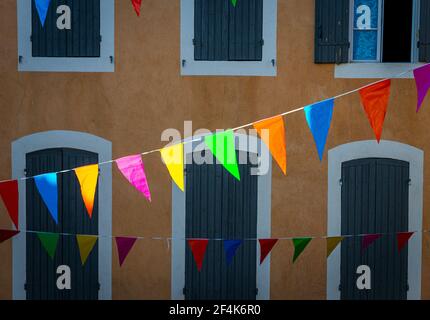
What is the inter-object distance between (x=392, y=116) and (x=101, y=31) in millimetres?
3327

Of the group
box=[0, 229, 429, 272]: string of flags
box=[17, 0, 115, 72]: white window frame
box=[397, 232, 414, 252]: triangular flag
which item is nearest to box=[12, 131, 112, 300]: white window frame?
box=[0, 229, 429, 272]: string of flags

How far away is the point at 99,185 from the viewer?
8.21 meters

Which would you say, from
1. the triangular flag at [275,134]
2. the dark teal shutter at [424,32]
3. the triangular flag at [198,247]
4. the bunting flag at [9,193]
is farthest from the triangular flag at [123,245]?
the dark teal shutter at [424,32]

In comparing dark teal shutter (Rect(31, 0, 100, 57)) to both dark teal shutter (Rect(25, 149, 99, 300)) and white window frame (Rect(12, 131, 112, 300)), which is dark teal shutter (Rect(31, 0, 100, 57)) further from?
dark teal shutter (Rect(25, 149, 99, 300))

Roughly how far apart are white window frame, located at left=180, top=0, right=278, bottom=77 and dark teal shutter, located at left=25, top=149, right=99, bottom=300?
1.50 meters

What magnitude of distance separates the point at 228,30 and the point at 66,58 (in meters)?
1.80

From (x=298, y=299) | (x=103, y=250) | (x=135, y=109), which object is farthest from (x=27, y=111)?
(x=298, y=299)

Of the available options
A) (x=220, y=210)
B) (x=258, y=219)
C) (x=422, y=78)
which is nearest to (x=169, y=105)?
(x=220, y=210)

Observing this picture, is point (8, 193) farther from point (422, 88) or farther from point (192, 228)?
point (422, 88)

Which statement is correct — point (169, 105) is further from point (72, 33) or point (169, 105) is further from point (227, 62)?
point (72, 33)

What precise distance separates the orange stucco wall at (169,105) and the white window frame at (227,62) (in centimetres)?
7

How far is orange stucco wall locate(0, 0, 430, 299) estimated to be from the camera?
8.07 metres

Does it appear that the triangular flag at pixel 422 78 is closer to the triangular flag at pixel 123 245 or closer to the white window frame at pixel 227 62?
the white window frame at pixel 227 62

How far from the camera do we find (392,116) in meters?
8.09
